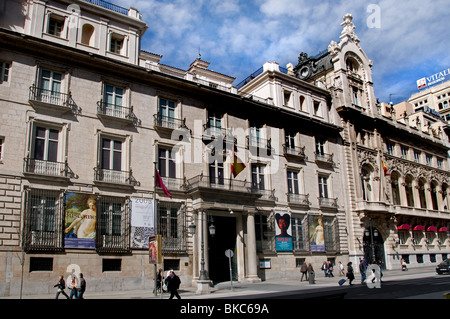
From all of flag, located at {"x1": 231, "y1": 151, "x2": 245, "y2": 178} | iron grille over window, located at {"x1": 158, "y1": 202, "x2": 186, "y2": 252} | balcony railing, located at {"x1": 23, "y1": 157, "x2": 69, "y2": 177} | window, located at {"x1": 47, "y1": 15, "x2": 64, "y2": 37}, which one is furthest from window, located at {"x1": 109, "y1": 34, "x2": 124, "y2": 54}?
iron grille over window, located at {"x1": 158, "y1": 202, "x2": 186, "y2": 252}

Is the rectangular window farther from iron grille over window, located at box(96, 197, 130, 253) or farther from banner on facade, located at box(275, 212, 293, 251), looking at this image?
banner on facade, located at box(275, 212, 293, 251)

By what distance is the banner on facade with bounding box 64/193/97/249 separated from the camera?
23.4 m

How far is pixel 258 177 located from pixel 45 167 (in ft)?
58.1

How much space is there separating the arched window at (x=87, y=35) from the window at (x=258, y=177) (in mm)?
16804

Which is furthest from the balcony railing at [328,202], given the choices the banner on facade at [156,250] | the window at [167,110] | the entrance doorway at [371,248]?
the banner on facade at [156,250]

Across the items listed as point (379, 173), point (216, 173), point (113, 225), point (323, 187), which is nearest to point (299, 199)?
point (323, 187)

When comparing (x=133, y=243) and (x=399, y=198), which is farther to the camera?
(x=399, y=198)

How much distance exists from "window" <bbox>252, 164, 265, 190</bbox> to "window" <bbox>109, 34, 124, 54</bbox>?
14.9 metres

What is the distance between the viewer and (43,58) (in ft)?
82.7

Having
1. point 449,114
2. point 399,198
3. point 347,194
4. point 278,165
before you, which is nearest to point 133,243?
point 278,165

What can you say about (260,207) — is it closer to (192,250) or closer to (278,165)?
(278,165)

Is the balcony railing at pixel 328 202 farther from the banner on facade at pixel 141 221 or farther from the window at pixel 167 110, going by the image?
the banner on facade at pixel 141 221

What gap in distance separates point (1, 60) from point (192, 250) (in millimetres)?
17837

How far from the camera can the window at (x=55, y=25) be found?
26.8m
